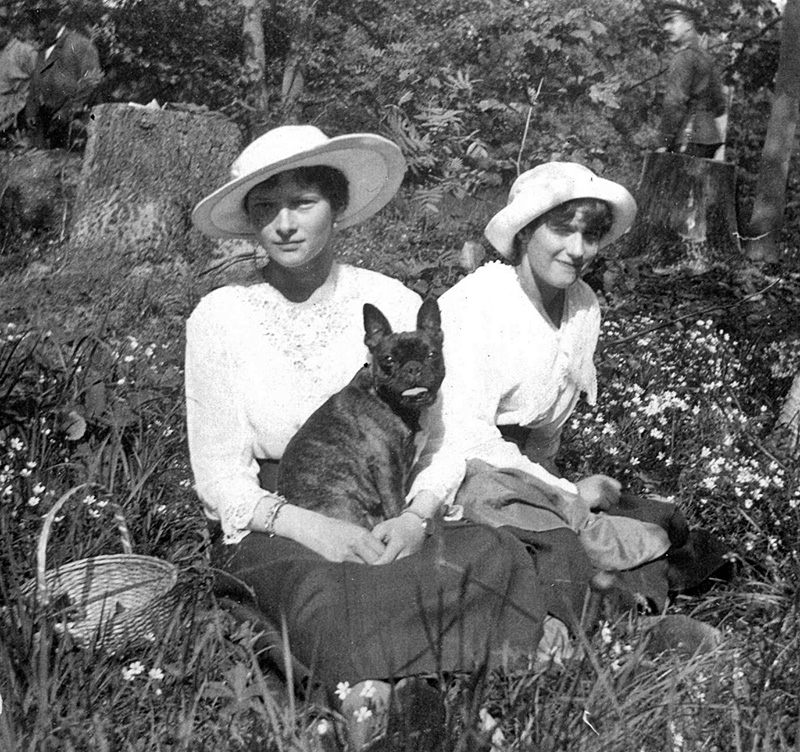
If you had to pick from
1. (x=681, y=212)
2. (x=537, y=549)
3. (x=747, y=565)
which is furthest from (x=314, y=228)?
(x=681, y=212)

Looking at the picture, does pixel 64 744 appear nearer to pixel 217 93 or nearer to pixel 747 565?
pixel 747 565

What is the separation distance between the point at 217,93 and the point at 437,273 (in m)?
1.68

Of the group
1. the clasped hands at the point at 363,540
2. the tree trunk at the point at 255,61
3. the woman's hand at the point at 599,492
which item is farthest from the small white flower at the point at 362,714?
the tree trunk at the point at 255,61

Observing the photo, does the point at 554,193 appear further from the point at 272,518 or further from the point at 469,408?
the point at 272,518

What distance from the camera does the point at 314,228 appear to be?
3.64 metres

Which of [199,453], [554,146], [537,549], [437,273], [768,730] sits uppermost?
[554,146]

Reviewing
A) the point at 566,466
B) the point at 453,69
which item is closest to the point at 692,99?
the point at 453,69

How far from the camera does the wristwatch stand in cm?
357

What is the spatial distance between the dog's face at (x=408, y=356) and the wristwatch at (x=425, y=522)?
0.37 meters

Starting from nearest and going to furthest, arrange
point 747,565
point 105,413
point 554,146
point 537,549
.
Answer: point 537,549
point 747,565
point 105,413
point 554,146

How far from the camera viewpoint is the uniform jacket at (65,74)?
5914 millimetres

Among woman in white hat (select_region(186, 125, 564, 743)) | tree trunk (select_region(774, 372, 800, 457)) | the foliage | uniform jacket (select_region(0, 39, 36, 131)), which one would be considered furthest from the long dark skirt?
the foliage

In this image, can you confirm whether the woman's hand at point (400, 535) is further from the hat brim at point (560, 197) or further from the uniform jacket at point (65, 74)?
the uniform jacket at point (65, 74)

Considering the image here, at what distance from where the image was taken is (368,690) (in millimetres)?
2988
